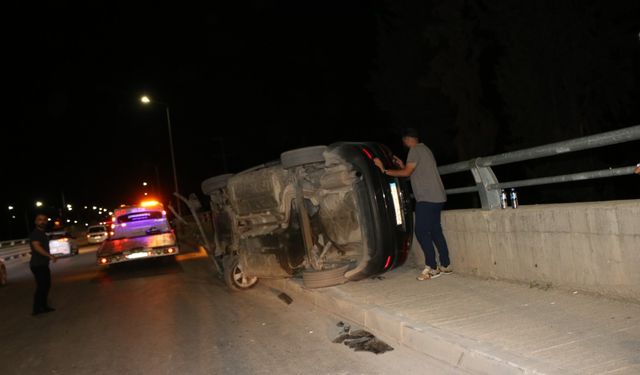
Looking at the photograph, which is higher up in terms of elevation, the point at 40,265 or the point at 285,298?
the point at 40,265

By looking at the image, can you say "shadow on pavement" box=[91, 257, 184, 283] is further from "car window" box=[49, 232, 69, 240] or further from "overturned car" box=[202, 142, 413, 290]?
"car window" box=[49, 232, 69, 240]

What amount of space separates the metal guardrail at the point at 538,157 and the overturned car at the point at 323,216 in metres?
0.99

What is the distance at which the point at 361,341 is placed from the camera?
18.5ft

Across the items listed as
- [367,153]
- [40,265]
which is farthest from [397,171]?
[40,265]

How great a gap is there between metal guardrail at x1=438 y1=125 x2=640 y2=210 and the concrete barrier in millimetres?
265

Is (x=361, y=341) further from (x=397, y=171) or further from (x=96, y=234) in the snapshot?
(x=96, y=234)

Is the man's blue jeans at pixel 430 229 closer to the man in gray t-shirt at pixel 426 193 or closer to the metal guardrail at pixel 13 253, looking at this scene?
the man in gray t-shirt at pixel 426 193

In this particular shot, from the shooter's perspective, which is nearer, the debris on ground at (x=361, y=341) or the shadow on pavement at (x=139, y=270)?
the debris on ground at (x=361, y=341)

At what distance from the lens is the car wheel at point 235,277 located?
9523mm

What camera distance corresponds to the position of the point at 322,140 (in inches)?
2100

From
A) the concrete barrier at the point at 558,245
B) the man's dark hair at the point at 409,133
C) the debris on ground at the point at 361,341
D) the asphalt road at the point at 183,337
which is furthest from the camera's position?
the man's dark hair at the point at 409,133

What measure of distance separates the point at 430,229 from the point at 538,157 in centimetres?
161

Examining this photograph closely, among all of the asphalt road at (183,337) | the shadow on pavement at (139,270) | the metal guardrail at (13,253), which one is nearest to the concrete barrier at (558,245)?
the asphalt road at (183,337)

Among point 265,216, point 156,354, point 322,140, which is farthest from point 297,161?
point 322,140
